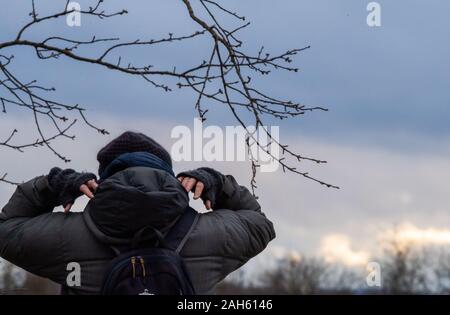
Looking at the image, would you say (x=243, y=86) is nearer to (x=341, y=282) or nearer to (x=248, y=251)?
(x=248, y=251)

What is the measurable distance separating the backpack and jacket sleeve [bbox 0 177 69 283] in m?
0.18

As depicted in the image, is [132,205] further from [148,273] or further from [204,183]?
[204,183]

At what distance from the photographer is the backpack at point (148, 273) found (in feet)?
8.88

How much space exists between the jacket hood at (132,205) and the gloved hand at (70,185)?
0.07 m

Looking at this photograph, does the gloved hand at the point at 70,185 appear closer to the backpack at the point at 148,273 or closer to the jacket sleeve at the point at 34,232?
the jacket sleeve at the point at 34,232

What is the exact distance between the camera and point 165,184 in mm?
2818

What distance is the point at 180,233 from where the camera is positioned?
2822mm

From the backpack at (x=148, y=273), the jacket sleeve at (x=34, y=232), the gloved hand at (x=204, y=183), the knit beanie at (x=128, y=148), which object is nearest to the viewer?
the backpack at (x=148, y=273)

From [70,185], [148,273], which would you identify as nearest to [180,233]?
[148,273]

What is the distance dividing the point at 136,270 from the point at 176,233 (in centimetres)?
18

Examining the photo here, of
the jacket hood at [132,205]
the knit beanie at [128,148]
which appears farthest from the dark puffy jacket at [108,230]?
the knit beanie at [128,148]

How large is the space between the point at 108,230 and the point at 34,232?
22 centimetres

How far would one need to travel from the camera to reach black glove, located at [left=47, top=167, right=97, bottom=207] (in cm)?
289

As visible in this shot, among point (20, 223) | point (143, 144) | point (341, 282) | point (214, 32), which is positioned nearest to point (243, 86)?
point (214, 32)
